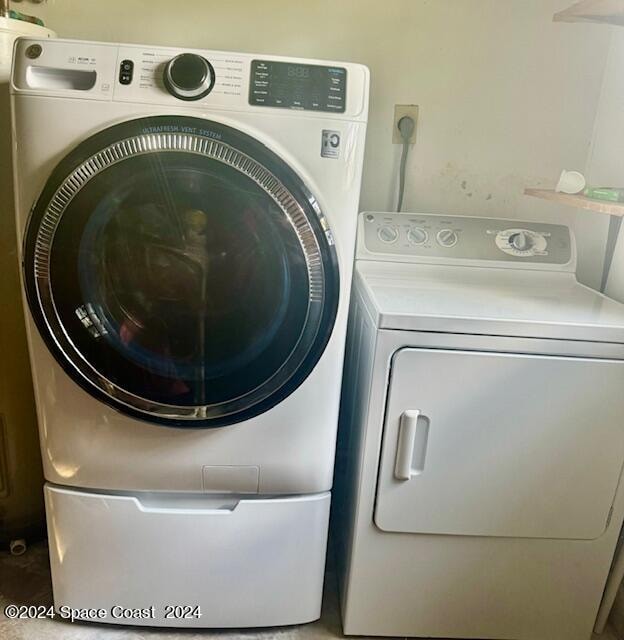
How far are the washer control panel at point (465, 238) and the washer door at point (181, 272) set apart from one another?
485 millimetres

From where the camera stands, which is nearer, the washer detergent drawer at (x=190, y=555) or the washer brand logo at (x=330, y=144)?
the washer brand logo at (x=330, y=144)

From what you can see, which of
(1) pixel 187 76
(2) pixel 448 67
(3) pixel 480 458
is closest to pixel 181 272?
(1) pixel 187 76

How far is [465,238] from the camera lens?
4.73 feet

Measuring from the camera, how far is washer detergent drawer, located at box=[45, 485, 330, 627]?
1147 mm

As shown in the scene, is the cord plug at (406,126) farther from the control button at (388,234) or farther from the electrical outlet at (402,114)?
the control button at (388,234)

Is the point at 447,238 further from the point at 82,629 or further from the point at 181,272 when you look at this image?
the point at 82,629

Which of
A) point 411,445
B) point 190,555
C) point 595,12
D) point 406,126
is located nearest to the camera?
point 411,445

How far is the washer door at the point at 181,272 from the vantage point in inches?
37.0

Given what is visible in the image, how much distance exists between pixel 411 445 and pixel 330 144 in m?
0.60

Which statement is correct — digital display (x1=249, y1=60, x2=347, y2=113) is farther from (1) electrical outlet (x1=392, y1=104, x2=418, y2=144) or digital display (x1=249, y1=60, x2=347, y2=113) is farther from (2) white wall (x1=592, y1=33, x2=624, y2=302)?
(2) white wall (x1=592, y1=33, x2=624, y2=302)

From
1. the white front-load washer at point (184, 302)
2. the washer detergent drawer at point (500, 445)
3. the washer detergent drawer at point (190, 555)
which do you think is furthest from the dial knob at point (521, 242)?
the washer detergent drawer at point (190, 555)

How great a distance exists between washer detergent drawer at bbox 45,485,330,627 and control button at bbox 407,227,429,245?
2.26ft

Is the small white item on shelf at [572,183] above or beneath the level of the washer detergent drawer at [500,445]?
above

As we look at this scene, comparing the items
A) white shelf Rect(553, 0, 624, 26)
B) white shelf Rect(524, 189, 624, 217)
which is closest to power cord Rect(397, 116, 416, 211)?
white shelf Rect(524, 189, 624, 217)
